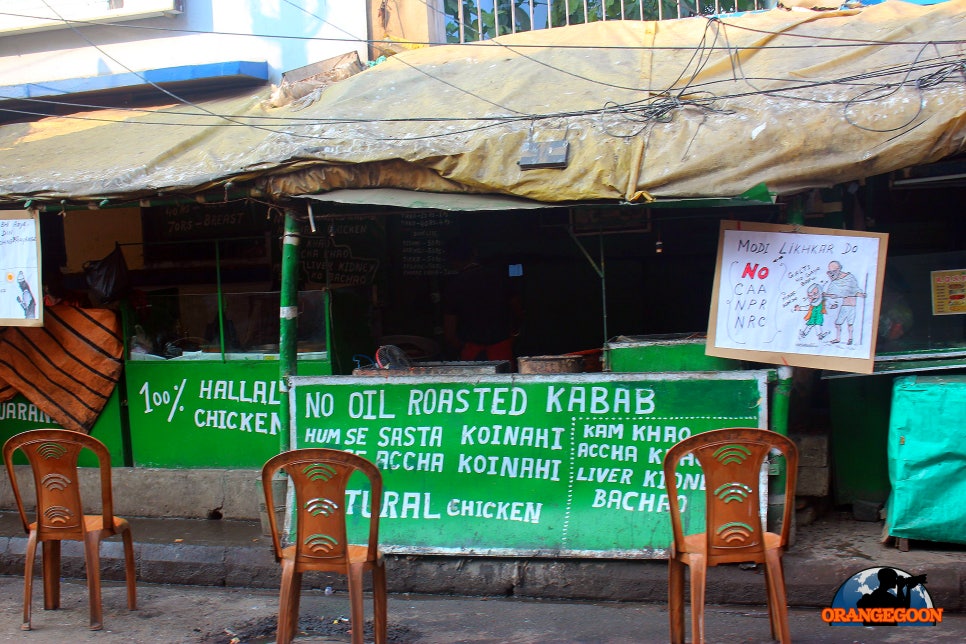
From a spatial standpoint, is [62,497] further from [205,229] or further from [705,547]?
[205,229]

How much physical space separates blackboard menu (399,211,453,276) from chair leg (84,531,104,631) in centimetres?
409

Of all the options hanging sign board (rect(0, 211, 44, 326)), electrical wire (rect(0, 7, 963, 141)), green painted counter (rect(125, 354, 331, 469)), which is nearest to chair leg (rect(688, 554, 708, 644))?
electrical wire (rect(0, 7, 963, 141))

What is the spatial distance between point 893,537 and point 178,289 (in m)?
6.72

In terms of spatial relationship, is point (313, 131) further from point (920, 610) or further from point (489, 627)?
point (920, 610)

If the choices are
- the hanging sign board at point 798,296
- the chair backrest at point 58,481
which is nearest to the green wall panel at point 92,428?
the chair backrest at point 58,481

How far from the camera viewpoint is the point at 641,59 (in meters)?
6.66

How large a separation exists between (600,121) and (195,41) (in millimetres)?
4875

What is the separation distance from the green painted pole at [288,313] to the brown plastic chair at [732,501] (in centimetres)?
303

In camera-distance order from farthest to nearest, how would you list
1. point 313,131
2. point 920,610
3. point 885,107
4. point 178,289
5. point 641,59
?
point 178,289
point 641,59
point 313,131
point 885,107
point 920,610

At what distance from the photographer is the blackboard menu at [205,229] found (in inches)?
338

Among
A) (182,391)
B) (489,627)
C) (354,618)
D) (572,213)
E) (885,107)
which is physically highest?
(885,107)

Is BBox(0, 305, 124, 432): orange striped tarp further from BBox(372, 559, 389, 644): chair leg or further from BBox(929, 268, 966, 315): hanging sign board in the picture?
BBox(929, 268, 966, 315): hanging sign board

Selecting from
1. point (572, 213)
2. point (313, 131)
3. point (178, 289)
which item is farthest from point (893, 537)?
point (178, 289)

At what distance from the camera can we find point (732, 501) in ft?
13.3
